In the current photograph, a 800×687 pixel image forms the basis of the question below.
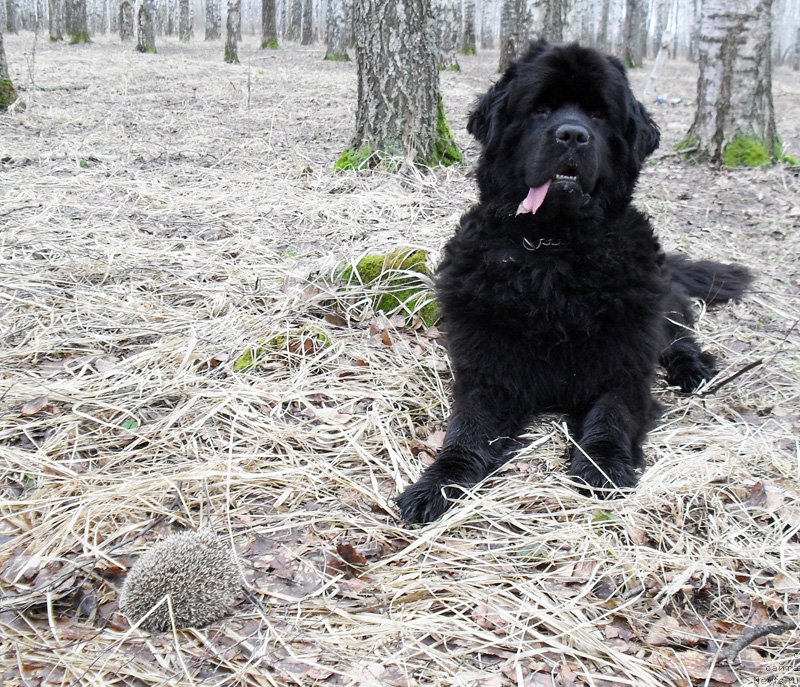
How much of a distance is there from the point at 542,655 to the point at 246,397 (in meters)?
1.85

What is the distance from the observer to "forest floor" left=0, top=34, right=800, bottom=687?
2154mm

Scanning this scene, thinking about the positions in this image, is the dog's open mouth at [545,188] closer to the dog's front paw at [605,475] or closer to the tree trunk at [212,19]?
the dog's front paw at [605,475]

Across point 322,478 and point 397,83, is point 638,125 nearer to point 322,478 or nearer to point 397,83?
point 322,478

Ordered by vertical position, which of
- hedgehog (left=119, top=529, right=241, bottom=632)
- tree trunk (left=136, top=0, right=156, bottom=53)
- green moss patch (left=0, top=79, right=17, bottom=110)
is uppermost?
tree trunk (left=136, top=0, right=156, bottom=53)

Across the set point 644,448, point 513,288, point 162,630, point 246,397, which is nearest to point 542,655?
point 162,630

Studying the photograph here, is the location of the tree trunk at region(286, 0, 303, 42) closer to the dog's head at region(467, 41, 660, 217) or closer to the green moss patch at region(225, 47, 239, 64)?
the green moss patch at region(225, 47, 239, 64)

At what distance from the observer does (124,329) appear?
13.0 ft

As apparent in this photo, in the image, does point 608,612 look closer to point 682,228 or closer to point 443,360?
point 443,360

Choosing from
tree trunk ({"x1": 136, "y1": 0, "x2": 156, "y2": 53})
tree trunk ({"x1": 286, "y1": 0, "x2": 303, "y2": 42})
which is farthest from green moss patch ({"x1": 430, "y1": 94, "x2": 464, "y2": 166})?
tree trunk ({"x1": 286, "y1": 0, "x2": 303, "y2": 42})

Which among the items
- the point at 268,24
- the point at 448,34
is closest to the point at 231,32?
the point at 448,34

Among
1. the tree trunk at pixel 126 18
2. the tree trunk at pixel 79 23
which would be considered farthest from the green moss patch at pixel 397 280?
the tree trunk at pixel 79 23

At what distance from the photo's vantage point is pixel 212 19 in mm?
36625

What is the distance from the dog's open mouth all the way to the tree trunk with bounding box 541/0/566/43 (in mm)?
10214

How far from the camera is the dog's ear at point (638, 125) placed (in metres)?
3.49
